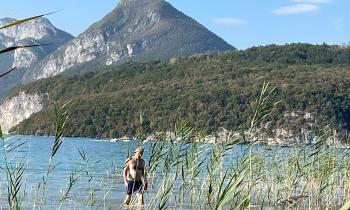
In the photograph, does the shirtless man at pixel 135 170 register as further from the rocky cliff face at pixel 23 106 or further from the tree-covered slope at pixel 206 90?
the rocky cliff face at pixel 23 106

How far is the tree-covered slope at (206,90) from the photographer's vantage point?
9641 cm

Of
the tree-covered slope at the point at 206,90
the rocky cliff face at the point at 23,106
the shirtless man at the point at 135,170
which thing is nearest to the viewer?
the shirtless man at the point at 135,170

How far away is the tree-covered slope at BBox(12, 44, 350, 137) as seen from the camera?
96.4 metres

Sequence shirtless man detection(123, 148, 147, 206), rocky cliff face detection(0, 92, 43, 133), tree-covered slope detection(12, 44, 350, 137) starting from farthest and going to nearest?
rocky cliff face detection(0, 92, 43, 133), tree-covered slope detection(12, 44, 350, 137), shirtless man detection(123, 148, 147, 206)

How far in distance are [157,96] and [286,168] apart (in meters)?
102

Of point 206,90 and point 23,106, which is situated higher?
point 206,90

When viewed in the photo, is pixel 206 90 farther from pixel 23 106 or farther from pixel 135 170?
pixel 135 170

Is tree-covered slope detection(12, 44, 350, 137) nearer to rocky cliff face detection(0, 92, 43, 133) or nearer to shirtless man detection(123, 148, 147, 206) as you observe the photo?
rocky cliff face detection(0, 92, 43, 133)

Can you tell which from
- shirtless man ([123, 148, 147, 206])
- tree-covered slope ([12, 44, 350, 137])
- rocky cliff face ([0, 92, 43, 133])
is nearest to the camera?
shirtless man ([123, 148, 147, 206])

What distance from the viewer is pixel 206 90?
114 meters

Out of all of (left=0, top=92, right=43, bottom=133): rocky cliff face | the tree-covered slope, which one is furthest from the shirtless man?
(left=0, top=92, right=43, bottom=133): rocky cliff face

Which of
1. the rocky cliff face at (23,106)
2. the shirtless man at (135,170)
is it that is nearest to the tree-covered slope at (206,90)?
the rocky cliff face at (23,106)

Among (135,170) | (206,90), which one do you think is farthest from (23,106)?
(135,170)

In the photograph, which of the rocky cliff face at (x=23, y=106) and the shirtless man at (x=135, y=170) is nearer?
the shirtless man at (x=135, y=170)
